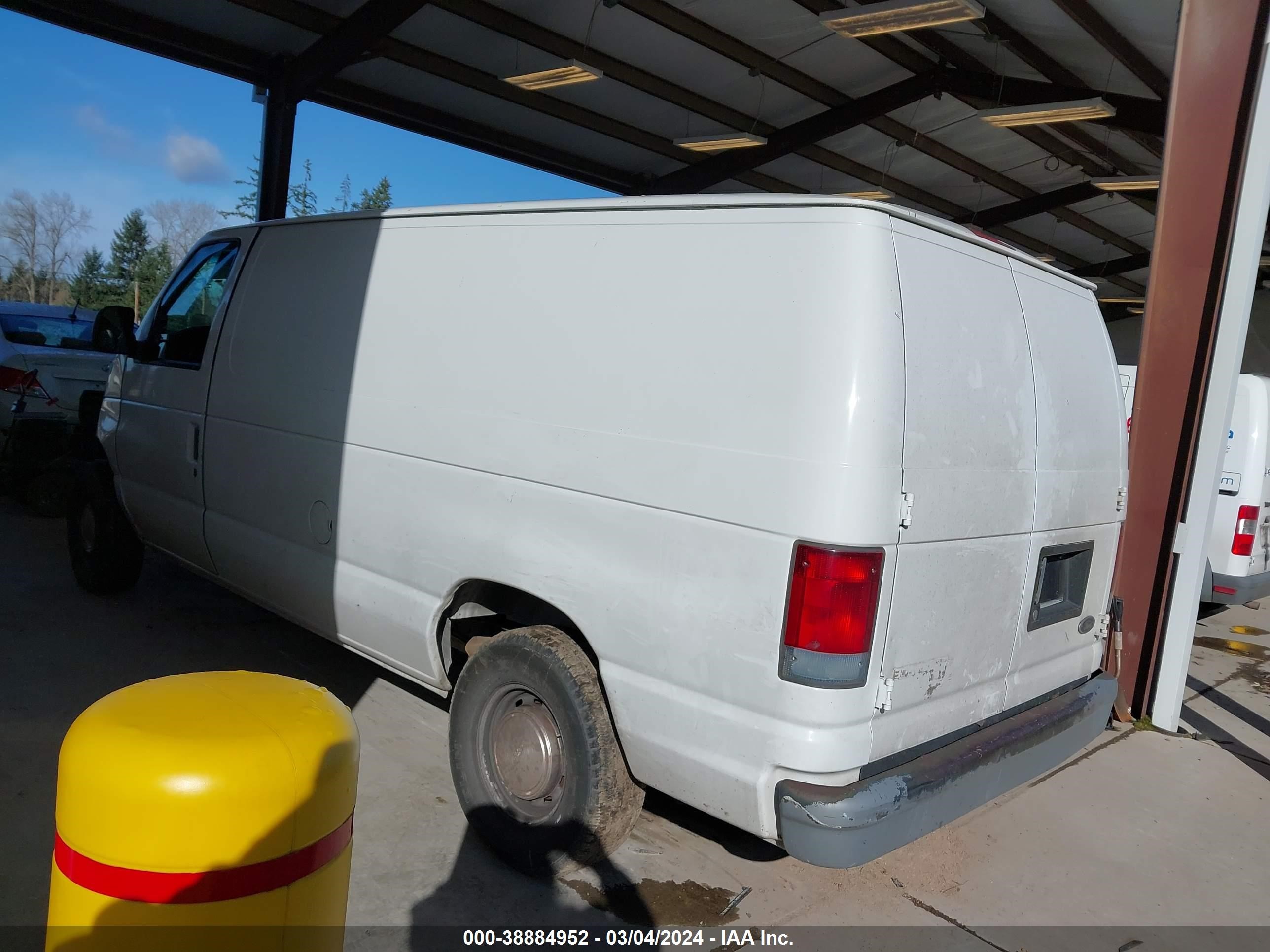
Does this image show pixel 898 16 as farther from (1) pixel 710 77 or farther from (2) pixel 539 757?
(2) pixel 539 757

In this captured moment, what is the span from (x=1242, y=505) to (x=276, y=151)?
425 inches

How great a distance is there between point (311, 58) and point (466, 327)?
357 inches

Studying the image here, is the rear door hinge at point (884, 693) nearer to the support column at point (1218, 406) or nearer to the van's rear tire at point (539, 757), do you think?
the van's rear tire at point (539, 757)

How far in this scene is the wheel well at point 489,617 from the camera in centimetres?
320

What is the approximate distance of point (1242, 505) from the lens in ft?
23.4

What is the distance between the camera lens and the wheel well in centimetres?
320

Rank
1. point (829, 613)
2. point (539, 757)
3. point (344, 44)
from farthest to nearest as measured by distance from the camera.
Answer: point (344, 44), point (539, 757), point (829, 613)

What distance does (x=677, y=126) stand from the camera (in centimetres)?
1405

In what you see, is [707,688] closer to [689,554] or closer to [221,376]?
[689,554]

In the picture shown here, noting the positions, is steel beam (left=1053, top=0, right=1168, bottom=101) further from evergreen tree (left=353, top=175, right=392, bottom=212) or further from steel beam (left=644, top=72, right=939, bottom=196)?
evergreen tree (left=353, top=175, right=392, bottom=212)

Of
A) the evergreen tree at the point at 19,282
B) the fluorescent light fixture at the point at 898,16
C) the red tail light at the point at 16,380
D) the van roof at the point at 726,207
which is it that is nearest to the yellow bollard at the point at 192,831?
the van roof at the point at 726,207

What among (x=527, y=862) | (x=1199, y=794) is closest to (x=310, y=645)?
(x=527, y=862)

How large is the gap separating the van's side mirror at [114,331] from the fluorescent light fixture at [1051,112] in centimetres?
1002

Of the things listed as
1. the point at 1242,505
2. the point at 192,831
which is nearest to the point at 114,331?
the point at 192,831
